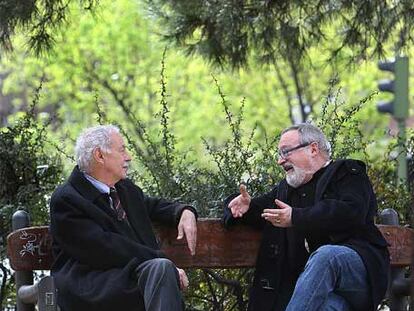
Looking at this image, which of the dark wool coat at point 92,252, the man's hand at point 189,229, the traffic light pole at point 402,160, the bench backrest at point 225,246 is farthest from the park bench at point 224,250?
the traffic light pole at point 402,160

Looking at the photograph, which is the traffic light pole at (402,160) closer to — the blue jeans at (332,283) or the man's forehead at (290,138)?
the man's forehead at (290,138)

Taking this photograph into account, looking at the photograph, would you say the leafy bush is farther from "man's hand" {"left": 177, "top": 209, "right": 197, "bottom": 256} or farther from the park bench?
"man's hand" {"left": 177, "top": 209, "right": 197, "bottom": 256}

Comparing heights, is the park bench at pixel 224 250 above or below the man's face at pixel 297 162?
below

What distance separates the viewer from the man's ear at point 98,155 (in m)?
5.29

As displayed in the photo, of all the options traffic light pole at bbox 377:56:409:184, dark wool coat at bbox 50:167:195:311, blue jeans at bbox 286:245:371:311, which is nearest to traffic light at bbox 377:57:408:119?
traffic light pole at bbox 377:56:409:184

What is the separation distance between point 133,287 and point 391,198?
2520 mm

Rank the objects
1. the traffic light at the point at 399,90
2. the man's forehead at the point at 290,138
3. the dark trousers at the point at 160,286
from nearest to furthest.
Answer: the dark trousers at the point at 160,286
the man's forehead at the point at 290,138
the traffic light at the point at 399,90

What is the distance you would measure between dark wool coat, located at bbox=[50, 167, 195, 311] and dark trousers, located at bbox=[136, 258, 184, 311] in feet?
0.28

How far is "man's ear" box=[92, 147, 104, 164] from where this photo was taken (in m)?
5.29

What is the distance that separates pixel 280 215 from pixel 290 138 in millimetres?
490

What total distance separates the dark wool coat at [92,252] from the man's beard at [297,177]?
755 mm

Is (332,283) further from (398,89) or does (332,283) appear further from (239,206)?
(398,89)

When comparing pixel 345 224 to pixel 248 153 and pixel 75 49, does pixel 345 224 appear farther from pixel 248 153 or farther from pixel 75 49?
pixel 75 49

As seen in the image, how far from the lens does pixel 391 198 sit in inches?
272
